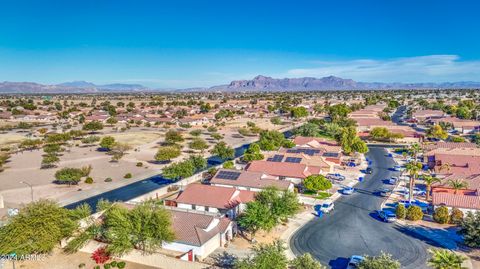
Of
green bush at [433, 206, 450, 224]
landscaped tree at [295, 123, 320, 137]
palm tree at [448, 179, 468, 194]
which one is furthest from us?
landscaped tree at [295, 123, 320, 137]

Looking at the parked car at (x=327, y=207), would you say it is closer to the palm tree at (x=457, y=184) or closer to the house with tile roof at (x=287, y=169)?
the house with tile roof at (x=287, y=169)

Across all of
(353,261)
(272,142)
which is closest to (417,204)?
(353,261)

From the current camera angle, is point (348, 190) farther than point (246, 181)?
Yes

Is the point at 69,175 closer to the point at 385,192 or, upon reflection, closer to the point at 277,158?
the point at 277,158

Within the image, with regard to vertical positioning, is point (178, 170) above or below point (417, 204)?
above

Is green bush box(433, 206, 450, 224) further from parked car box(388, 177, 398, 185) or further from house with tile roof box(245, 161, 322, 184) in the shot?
house with tile roof box(245, 161, 322, 184)

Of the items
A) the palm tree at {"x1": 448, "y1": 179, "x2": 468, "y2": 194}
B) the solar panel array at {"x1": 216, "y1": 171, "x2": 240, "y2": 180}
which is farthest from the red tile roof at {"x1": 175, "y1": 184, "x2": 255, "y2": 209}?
the palm tree at {"x1": 448, "y1": 179, "x2": 468, "y2": 194}

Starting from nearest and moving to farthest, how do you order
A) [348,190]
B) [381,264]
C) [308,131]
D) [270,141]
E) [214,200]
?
1. [381,264]
2. [214,200]
3. [348,190]
4. [270,141]
5. [308,131]

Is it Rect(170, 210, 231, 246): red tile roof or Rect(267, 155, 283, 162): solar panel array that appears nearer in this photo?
Rect(170, 210, 231, 246): red tile roof
